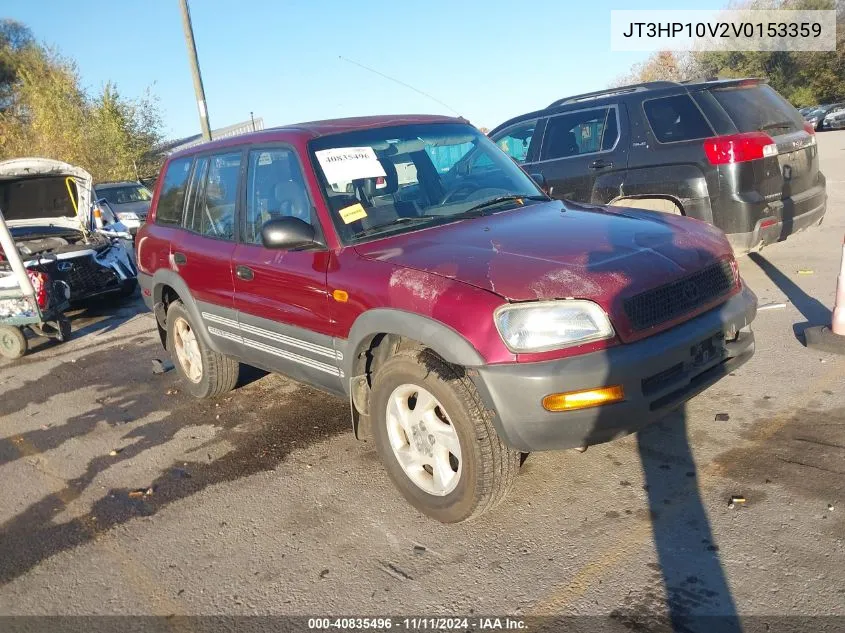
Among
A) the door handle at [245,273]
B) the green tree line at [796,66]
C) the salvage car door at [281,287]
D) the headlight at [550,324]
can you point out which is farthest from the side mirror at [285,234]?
the green tree line at [796,66]

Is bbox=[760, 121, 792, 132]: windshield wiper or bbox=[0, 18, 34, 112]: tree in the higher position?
bbox=[0, 18, 34, 112]: tree

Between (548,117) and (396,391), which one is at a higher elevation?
(548,117)

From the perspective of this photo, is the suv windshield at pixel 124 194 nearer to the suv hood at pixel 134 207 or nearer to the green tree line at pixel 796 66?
the suv hood at pixel 134 207

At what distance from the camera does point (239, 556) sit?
317 cm

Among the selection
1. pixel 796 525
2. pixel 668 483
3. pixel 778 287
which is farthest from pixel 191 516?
pixel 778 287

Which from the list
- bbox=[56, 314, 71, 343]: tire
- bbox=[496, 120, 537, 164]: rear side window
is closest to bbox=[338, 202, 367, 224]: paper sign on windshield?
bbox=[496, 120, 537, 164]: rear side window

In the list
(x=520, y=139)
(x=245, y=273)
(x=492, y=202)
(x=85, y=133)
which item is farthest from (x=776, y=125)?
(x=85, y=133)

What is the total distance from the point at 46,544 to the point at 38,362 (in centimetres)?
426

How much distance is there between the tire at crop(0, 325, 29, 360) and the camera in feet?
23.5

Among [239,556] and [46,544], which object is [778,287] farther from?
[46,544]

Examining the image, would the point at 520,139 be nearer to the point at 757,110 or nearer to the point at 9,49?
the point at 757,110

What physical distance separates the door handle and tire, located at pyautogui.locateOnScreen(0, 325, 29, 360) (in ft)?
14.0

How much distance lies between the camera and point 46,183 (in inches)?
364

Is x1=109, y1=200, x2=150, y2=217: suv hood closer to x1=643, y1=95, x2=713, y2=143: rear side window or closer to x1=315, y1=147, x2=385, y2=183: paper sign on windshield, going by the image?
x1=643, y1=95, x2=713, y2=143: rear side window
